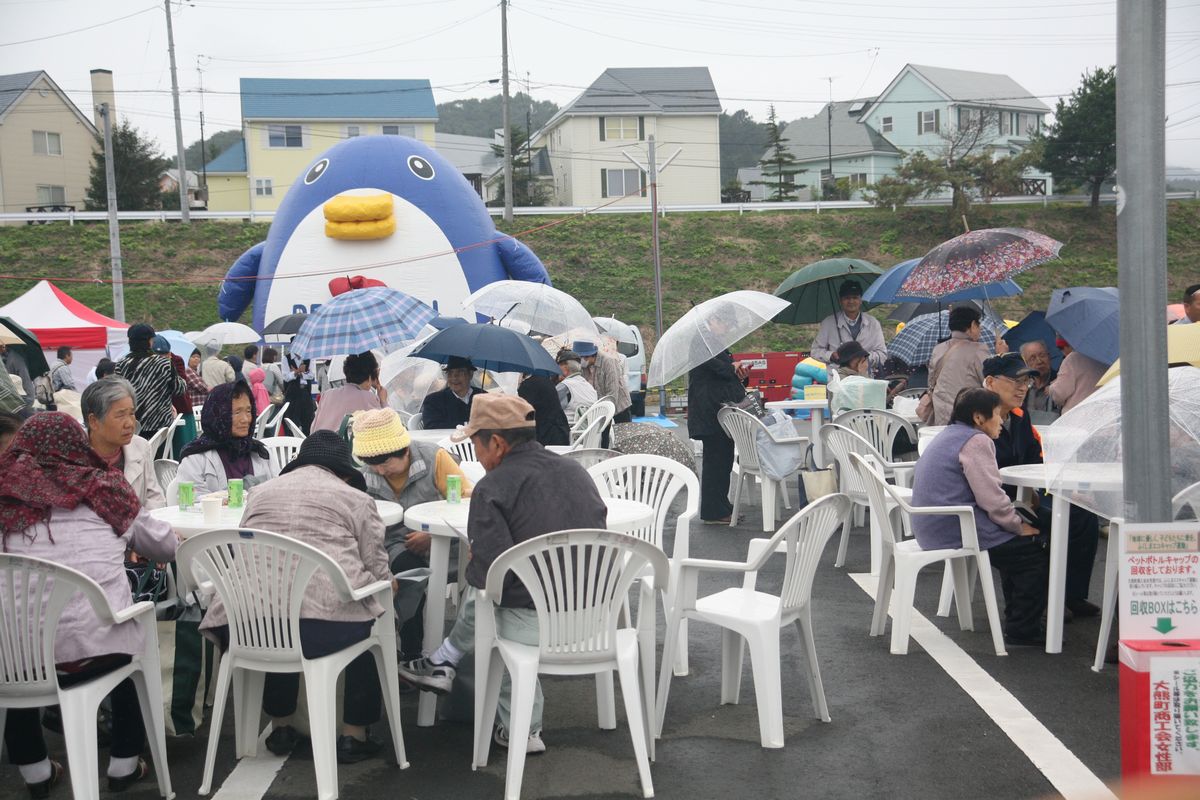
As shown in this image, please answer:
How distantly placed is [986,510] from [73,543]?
4.20 meters

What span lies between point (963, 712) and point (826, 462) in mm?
5107

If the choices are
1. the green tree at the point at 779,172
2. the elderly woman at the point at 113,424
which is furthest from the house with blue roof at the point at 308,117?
the elderly woman at the point at 113,424

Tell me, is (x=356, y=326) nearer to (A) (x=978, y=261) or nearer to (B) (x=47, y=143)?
(A) (x=978, y=261)

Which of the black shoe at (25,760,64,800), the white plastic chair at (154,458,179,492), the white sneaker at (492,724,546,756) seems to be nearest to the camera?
the black shoe at (25,760,64,800)

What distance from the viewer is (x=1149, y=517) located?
145 inches

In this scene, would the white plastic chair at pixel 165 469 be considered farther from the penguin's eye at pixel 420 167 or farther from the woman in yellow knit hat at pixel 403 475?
the penguin's eye at pixel 420 167

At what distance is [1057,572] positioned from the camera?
18.2 ft

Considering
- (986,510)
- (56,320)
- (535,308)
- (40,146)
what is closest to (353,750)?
(986,510)

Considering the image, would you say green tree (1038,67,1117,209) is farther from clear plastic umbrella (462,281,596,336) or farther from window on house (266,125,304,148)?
clear plastic umbrella (462,281,596,336)

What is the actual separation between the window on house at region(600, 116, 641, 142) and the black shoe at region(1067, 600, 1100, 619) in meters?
44.0

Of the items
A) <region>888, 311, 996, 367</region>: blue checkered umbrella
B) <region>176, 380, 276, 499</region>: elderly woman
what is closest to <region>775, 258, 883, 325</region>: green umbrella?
<region>888, 311, 996, 367</region>: blue checkered umbrella

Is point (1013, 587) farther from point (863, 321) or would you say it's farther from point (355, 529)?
point (863, 321)

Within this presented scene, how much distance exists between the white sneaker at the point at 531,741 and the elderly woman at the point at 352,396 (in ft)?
13.7

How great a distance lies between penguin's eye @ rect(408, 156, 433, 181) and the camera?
1733 centimetres
